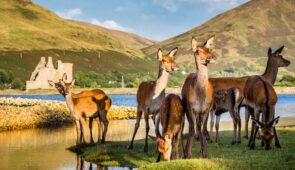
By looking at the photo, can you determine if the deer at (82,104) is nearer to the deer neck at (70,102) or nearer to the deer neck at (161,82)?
the deer neck at (70,102)

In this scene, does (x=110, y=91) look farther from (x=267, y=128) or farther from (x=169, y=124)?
(x=169, y=124)

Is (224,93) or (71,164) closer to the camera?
(71,164)

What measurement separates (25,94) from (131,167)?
157 metres

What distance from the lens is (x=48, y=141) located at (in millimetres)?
27984

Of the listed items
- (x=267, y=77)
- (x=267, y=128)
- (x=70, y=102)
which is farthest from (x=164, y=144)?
(x=70, y=102)

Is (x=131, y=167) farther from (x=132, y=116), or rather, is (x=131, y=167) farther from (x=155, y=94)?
(x=132, y=116)

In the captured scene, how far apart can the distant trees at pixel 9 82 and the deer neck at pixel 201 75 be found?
169633mm

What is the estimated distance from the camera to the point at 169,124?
15.0 m

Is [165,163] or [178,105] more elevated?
[178,105]

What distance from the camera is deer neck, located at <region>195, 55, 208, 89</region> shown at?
599 inches

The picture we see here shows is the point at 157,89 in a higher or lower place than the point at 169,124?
higher

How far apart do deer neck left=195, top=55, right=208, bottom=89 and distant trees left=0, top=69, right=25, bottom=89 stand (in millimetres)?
169633

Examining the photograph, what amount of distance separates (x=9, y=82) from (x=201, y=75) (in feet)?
591

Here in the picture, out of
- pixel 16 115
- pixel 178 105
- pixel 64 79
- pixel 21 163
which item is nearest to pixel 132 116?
pixel 16 115
